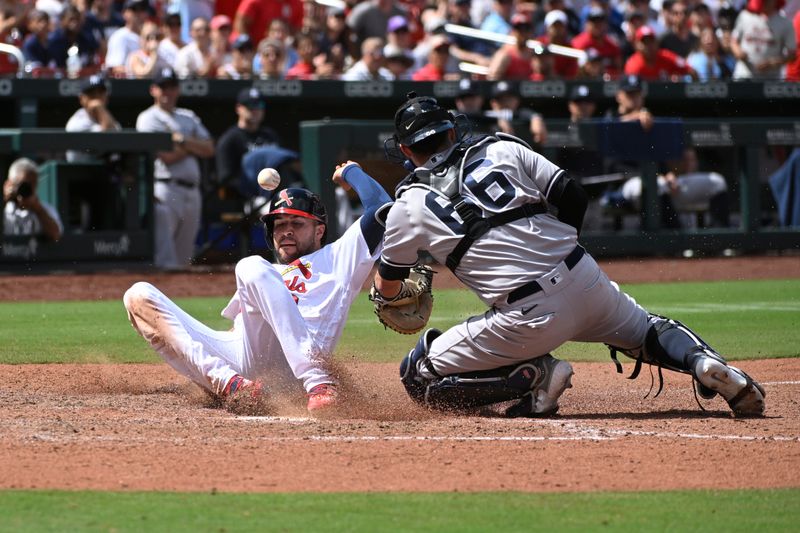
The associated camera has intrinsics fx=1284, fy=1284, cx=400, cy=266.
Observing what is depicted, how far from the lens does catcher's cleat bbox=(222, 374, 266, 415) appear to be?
593 cm

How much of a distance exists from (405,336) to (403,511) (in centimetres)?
577

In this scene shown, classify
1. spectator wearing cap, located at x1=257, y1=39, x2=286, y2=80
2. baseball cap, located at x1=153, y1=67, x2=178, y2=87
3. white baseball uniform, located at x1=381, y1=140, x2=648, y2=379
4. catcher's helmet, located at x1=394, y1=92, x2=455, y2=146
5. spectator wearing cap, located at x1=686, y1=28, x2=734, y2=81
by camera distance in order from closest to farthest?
white baseball uniform, located at x1=381, y1=140, x2=648, y2=379
catcher's helmet, located at x1=394, y1=92, x2=455, y2=146
baseball cap, located at x1=153, y1=67, x2=178, y2=87
spectator wearing cap, located at x1=257, y1=39, x2=286, y2=80
spectator wearing cap, located at x1=686, y1=28, x2=734, y2=81

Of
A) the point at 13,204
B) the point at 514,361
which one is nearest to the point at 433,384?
the point at 514,361

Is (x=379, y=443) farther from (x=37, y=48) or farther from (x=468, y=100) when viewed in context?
(x=37, y=48)

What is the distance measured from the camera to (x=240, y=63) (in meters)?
14.3

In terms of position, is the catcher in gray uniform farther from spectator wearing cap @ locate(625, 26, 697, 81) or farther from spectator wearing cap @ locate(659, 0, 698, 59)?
spectator wearing cap @ locate(659, 0, 698, 59)

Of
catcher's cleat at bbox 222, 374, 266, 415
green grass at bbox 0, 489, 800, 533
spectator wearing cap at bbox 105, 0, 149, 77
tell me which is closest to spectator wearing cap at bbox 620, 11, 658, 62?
spectator wearing cap at bbox 105, 0, 149, 77

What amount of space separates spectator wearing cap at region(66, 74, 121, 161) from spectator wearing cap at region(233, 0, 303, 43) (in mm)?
2495

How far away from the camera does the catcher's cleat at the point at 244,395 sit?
5.93m

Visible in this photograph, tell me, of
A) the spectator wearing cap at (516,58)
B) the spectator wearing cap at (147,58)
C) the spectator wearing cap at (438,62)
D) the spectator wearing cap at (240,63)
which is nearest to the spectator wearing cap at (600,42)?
the spectator wearing cap at (516,58)

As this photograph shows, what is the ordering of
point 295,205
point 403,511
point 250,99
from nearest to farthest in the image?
point 403,511
point 295,205
point 250,99

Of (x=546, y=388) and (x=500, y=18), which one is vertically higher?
(x=500, y=18)

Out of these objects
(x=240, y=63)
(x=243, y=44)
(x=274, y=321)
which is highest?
(x=243, y=44)

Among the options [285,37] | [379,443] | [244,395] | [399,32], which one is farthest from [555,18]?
[379,443]
